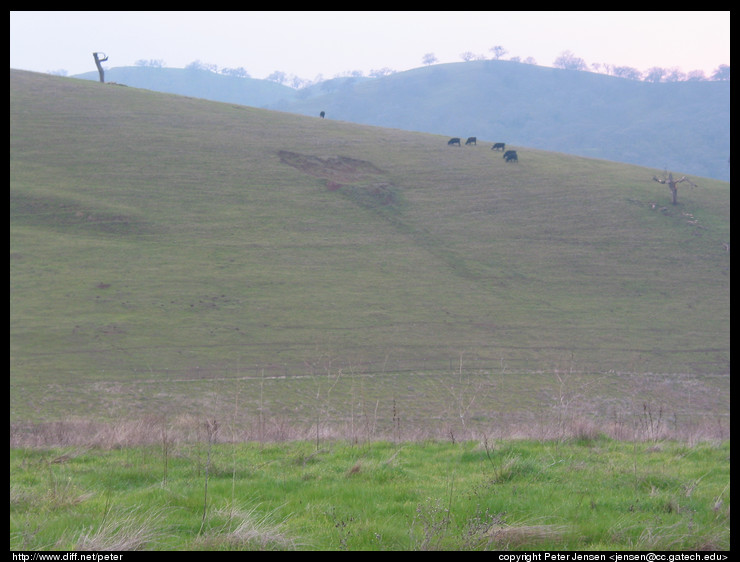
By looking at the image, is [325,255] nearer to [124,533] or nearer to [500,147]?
[500,147]

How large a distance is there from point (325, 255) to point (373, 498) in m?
35.1

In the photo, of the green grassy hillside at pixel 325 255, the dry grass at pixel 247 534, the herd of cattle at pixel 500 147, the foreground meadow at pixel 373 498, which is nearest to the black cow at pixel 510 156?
the herd of cattle at pixel 500 147

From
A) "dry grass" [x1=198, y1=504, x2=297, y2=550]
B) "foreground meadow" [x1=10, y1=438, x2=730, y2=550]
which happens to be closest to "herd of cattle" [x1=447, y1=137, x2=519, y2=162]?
"foreground meadow" [x1=10, y1=438, x2=730, y2=550]

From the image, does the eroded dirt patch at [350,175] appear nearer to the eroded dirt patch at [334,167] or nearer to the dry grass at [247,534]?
the eroded dirt patch at [334,167]

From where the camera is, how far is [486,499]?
6395 mm

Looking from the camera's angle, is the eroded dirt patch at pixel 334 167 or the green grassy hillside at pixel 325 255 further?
the eroded dirt patch at pixel 334 167

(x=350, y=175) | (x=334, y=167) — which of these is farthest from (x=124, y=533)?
(x=334, y=167)

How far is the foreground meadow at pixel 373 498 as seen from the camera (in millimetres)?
5285

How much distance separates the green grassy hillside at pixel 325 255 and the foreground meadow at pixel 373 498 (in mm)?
5890

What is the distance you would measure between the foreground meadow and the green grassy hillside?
5.89m

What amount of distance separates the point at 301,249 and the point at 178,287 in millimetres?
9864

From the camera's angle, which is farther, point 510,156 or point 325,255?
point 510,156

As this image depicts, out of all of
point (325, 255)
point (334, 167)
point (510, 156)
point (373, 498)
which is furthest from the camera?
point (510, 156)

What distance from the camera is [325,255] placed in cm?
4128
